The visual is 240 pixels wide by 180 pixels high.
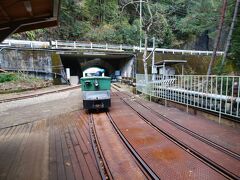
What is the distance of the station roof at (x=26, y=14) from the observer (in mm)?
3176

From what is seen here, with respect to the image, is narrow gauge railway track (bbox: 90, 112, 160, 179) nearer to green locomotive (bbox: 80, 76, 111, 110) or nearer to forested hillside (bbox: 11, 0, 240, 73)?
green locomotive (bbox: 80, 76, 111, 110)

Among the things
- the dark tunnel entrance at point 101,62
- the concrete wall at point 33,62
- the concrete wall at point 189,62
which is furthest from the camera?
the concrete wall at point 189,62

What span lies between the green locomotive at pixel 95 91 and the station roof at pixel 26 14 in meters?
2.49

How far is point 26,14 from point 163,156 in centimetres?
368

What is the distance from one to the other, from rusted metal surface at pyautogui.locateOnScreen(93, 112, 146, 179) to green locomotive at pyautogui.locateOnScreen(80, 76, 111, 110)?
1.58 metres

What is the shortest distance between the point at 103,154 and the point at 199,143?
1.85m

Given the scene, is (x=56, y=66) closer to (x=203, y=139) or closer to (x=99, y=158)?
(x=99, y=158)

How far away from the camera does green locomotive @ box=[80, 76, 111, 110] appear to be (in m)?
6.59

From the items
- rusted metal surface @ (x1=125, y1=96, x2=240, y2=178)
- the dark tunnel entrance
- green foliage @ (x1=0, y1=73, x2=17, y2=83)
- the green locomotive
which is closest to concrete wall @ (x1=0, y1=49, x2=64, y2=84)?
green foliage @ (x1=0, y1=73, x2=17, y2=83)

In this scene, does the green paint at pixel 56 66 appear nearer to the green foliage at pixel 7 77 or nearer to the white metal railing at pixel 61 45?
the white metal railing at pixel 61 45

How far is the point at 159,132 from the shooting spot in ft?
14.7

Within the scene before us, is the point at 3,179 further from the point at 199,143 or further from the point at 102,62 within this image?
the point at 102,62

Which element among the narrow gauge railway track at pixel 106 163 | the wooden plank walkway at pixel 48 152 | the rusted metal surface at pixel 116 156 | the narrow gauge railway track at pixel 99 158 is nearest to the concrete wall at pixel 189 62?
the wooden plank walkway at pixel 48 152

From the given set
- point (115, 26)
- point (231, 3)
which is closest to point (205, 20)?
point (231, 3)
